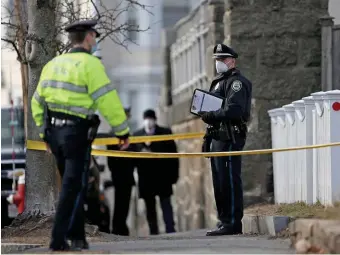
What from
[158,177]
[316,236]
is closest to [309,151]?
A: [316,236]

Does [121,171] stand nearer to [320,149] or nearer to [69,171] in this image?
[320,149]

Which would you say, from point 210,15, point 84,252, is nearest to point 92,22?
point 84,252

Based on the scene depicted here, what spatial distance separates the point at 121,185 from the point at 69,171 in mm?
9257

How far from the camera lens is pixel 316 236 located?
10.6 metres

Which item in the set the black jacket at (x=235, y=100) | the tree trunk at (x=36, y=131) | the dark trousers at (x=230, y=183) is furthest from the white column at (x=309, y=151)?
the tree trunk at (x=36, y=131)

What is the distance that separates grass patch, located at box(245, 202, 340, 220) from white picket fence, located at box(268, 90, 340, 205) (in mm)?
128

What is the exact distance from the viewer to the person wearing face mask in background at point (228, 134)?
1345cm

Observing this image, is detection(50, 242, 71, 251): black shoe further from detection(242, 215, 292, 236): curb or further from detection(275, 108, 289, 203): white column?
detection(275, 108, 289, 203): white column

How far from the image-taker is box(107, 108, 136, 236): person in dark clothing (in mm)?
A: 20094

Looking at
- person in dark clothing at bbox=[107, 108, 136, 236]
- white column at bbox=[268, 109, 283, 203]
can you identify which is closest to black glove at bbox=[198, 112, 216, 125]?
white column at bbox=[268, 109, 283, 203]

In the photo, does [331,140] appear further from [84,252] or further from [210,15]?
[210,15]

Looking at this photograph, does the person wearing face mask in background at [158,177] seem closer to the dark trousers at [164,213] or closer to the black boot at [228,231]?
the dark trousers at [164,213]

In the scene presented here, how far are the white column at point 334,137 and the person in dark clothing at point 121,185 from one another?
6689mm

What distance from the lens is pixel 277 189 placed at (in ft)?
55.5
